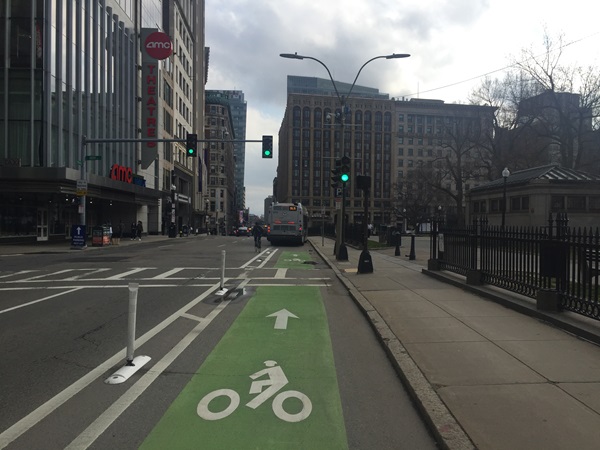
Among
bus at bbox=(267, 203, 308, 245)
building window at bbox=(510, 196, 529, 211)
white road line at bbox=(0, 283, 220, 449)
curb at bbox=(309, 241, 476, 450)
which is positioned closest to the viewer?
curb at bbox=(309, 241, 476, 450)

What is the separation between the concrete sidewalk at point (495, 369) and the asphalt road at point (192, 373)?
0.28m

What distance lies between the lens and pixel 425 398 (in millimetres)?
4453

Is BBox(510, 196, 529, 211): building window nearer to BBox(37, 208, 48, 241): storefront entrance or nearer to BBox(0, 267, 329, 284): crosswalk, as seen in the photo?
BBox(0, 267, 329, 284): crosswalk

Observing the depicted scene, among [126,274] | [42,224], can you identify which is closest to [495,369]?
[126,274]

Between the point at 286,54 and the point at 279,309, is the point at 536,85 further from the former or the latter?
the point at 279,309

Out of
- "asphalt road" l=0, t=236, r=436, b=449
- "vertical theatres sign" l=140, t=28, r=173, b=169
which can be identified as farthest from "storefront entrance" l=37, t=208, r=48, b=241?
"asphalt road" l=0, t=236, r=436, b=449

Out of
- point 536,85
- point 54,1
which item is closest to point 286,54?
point 54,1

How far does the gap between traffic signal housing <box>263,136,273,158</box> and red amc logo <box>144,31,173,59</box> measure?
2214 centimetres

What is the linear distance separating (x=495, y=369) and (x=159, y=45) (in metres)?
44.7

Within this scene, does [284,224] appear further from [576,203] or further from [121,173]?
[576,203]

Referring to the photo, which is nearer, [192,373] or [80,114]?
[192,373]

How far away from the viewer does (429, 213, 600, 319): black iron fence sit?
726cm

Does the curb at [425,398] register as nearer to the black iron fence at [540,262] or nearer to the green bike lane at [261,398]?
the green bike lane at [261,398]

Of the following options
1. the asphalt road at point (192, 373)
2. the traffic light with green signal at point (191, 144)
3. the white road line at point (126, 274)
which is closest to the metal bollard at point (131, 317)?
the asphalt road at point (192, 373)
